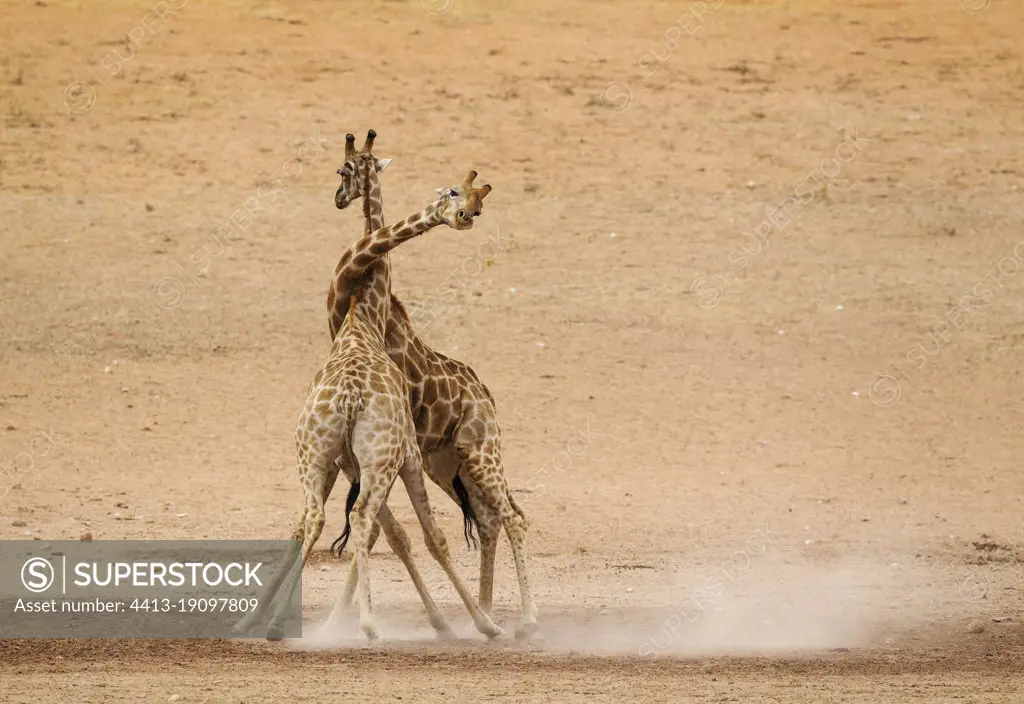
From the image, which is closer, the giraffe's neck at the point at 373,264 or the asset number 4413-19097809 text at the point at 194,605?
the giraffe's neck at the point at 373,264

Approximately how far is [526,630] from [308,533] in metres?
1.80

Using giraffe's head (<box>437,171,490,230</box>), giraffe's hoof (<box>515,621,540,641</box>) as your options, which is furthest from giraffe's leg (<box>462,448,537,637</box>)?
giraffe's head (<box>437,171,490,230</box>)

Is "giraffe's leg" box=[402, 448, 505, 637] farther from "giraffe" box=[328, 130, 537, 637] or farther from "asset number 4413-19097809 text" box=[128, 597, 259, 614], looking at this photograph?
"asset number 4413-19097809 text" box=[128, 597, 259, 614]

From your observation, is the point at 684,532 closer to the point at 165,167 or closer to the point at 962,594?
the point at 962,594

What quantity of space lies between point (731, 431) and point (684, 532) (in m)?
2.49

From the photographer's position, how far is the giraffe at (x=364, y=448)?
997 cm

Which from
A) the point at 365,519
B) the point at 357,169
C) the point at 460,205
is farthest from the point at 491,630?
the point at 357,169

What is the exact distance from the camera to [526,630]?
35.7ft

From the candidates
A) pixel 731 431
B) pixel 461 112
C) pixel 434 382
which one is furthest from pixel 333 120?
pixel 434 382

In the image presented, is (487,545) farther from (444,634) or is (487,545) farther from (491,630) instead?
(444,634)

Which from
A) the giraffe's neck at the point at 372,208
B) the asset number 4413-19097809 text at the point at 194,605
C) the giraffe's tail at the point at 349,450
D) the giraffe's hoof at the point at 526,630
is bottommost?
the giraffe's hoof at the point at 526,630

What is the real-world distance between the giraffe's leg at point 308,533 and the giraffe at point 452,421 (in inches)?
35.1

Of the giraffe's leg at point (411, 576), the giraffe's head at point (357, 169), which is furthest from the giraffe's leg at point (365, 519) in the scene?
the giraffe's head at point (357, 169)

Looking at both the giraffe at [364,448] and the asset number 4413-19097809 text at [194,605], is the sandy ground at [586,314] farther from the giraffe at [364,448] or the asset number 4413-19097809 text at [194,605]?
the asset number 4413-19097809 text at [194,605]
